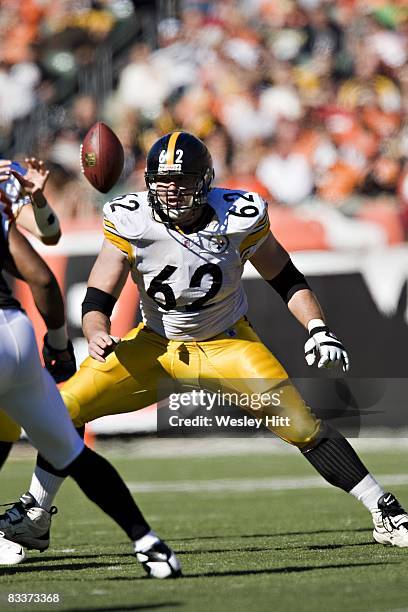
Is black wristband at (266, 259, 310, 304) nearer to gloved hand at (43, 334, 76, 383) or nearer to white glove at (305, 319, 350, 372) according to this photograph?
white glove at (305, 319, 350, 372)

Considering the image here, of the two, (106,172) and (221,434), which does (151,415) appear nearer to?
(221,434)

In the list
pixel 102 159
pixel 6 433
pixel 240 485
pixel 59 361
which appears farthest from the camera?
pixel 240 485

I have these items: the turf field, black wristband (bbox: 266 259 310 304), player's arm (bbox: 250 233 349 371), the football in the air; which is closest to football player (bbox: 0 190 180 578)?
the turf field

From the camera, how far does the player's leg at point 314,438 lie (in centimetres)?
411

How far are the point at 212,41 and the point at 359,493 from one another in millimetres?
6974

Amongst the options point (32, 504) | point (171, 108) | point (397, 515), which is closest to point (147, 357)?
point (32, 504)

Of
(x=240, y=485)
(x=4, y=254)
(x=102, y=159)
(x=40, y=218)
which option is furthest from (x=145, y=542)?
(x=240, y=485)

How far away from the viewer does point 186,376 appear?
4.32 m

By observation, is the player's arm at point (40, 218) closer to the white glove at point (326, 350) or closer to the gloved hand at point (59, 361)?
the gloved hand at point (59, 361)

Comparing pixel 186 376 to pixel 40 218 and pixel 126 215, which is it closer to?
pixel 126 215

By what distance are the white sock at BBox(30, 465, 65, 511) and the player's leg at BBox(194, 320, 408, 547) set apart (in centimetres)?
75

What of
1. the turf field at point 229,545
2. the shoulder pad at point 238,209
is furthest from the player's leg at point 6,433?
the shoulder pad at point 238,209

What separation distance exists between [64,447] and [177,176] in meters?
1.35

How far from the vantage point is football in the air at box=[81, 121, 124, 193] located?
4.83 metres
